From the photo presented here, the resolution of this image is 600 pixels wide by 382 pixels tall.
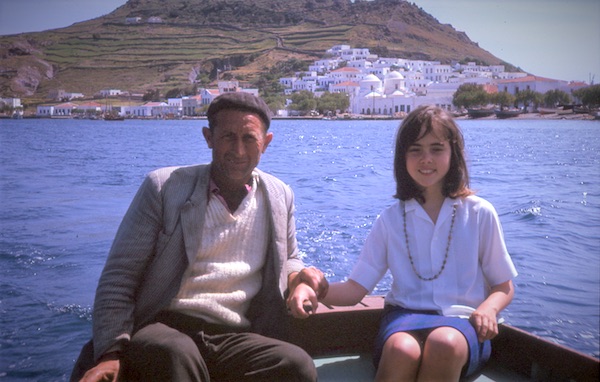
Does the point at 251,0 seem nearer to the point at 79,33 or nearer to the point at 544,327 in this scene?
the point at 79,33

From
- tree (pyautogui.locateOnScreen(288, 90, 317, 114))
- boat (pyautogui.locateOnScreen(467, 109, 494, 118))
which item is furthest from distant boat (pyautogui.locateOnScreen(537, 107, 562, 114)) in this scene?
tree (pyautogui.locateOnScreen(288, 90, 317, 114))

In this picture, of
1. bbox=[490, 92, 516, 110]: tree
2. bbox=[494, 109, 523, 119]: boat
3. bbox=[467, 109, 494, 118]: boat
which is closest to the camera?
bbox=[494, 109, 523, 119]: boat

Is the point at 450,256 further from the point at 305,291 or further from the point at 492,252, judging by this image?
the point at 305,291

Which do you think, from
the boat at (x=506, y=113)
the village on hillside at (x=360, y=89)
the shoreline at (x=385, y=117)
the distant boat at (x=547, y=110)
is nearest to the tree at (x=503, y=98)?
the boat at (x=506, y=113)

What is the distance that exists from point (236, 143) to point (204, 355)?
70 cm

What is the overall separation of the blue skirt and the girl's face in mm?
456

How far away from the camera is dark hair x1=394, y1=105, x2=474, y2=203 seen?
214 centimetres

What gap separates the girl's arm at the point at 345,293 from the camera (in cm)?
221

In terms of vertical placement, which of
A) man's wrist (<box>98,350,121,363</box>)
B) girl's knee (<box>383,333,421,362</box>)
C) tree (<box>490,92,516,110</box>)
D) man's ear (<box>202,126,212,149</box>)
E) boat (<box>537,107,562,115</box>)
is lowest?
boat (<box>537,107,562,115</box>)

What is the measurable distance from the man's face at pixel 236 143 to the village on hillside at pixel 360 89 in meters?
85.1

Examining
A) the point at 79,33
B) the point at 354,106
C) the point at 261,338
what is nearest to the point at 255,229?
the point at 261,338

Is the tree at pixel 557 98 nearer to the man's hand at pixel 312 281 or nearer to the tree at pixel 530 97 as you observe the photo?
the tree at pixel 530 97

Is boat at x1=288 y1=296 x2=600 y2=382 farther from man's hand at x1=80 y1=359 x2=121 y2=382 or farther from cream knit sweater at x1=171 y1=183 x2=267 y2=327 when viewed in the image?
man's hand at x1=80 y1=359 x2=121 y2=382

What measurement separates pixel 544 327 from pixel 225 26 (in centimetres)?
15241
